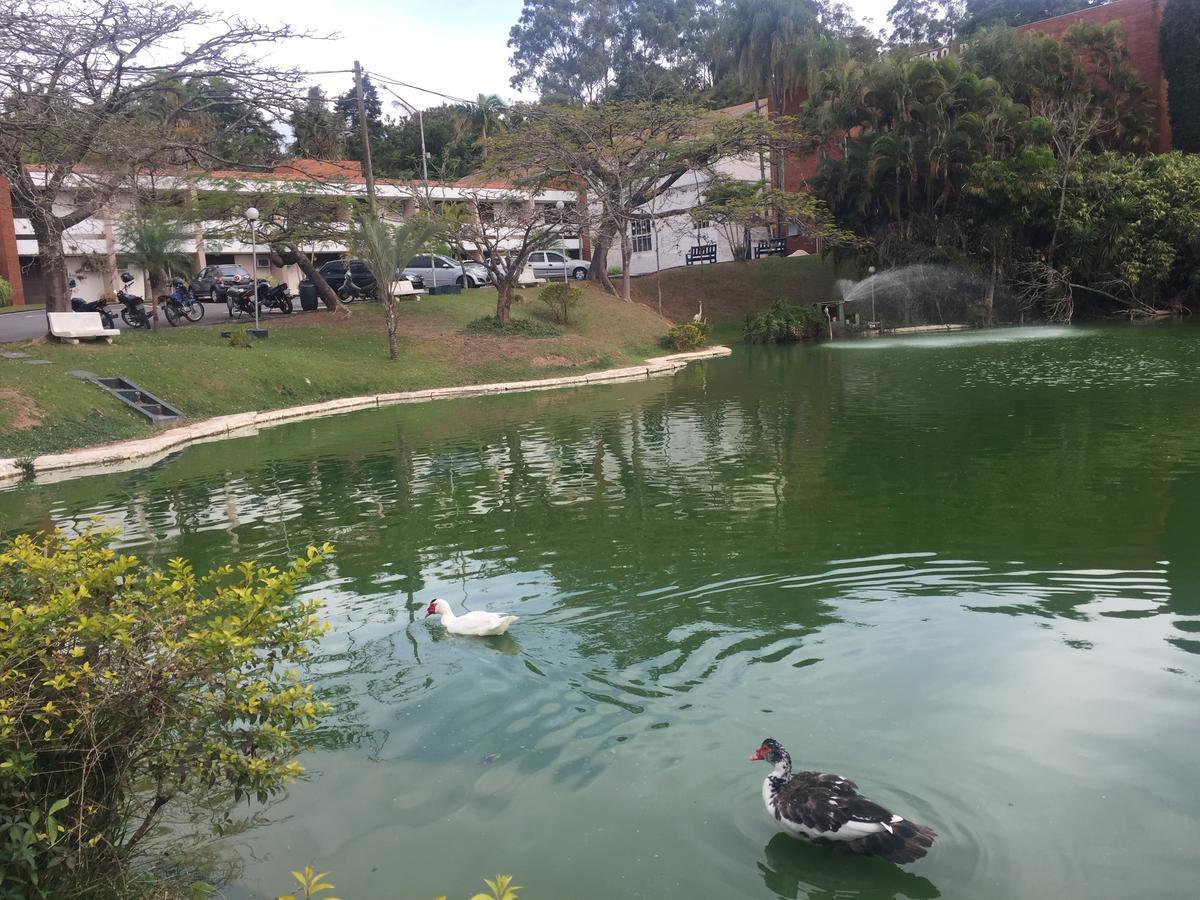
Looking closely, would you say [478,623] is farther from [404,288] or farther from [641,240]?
[641,240]

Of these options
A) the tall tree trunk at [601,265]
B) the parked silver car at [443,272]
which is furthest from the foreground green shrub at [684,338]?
the parked silver car at [443,272]

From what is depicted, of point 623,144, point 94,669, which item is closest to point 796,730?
point 94,669

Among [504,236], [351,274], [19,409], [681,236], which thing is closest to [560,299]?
[504,236]

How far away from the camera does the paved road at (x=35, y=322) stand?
2667 centimetres

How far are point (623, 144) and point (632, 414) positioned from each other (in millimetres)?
19350

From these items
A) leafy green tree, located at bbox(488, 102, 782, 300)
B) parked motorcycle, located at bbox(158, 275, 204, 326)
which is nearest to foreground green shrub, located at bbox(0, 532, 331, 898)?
parked motorcycle, located at bbox(158, 275, 204, 326)

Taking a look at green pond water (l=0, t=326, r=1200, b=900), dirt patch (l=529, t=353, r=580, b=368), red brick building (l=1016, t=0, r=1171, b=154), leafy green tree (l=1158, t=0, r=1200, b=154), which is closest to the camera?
green pond water (l=0, t=326, r=1200, b=900)

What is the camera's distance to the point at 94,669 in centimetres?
347

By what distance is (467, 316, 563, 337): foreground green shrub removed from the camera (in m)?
30.6

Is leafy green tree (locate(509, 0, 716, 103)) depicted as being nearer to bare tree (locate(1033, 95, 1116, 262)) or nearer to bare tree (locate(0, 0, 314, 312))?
bare tree (locate(1033, 95, 1116, 262))

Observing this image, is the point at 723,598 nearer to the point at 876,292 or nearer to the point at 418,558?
the point at 418,558

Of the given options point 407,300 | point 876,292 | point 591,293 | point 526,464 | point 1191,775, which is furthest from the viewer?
point 876,292

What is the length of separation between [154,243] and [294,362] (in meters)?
8.75

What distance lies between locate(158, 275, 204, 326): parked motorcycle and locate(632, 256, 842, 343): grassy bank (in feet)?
65.4
